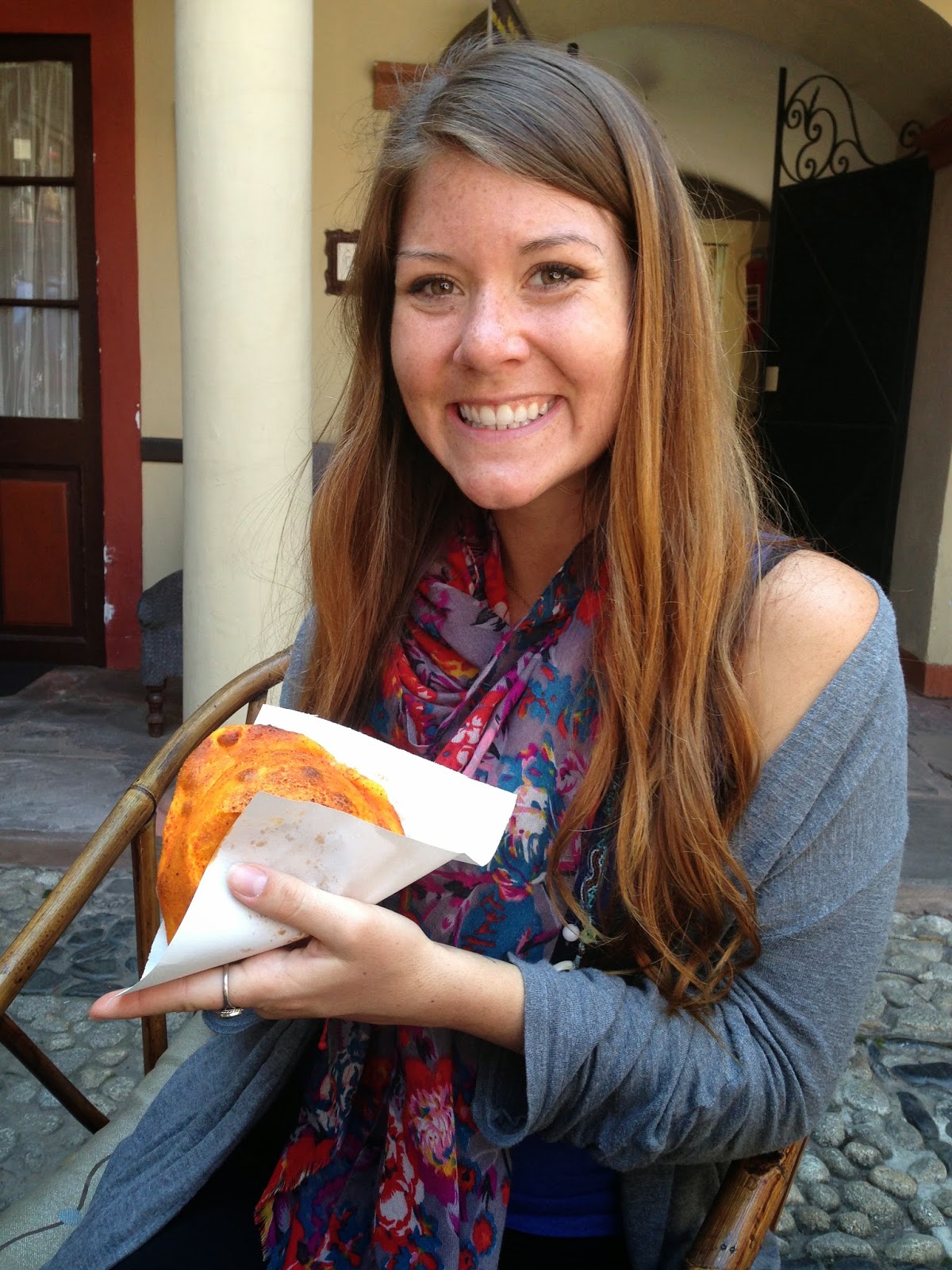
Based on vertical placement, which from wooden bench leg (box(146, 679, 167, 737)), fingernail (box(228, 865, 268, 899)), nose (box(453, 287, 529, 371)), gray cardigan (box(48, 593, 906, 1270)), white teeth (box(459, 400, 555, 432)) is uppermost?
nose (box(453, 287, 529, 371))

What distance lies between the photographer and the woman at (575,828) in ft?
3.69

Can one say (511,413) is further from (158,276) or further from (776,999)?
(158,276)

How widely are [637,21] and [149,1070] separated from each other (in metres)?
6.18

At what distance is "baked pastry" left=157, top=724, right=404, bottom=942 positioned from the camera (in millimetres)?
1027

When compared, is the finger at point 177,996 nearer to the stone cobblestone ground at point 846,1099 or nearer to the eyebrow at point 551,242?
the eyebrow at point 551,242

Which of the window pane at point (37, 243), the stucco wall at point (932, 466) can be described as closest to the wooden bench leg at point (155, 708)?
the window pane at point (37, 243)

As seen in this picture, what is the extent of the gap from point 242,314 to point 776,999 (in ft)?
8.78

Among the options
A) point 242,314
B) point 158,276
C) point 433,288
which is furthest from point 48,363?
point 433,288

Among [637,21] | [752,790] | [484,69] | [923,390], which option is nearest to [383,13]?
[637,21]

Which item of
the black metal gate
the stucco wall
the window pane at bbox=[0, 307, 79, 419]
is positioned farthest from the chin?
the window pane at bbox=[0, 307, 79, 419]

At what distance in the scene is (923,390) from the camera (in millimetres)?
5766

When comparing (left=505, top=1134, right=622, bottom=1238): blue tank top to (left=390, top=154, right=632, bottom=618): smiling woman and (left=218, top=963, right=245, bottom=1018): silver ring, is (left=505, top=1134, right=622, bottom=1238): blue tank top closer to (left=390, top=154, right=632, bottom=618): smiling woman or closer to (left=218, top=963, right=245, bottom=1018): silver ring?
(left=218, top=963, right=245, bottom=1018): silver ring

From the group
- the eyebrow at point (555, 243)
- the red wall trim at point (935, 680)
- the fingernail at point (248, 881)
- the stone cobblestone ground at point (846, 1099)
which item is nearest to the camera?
the fingernail at point (248, 881)

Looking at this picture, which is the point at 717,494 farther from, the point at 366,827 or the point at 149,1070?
the point at 149,1070
